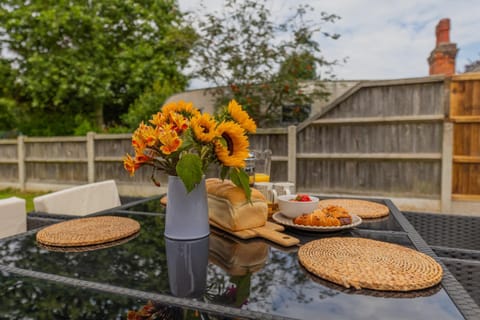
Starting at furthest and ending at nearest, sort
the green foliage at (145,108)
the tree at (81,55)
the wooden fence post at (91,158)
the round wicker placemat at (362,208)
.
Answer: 1. the tree at (81,55)
2. the green foliage at (145,108)
3. the wooden fence post at (91,158)
4. the round wicker placemat at (362,208)

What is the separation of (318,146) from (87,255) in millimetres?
3845

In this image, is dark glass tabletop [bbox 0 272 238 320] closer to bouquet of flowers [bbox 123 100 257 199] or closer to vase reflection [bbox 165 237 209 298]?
vase reflection [bbox 165 237 209 298]

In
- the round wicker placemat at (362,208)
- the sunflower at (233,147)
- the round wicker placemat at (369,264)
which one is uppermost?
the sunflower at (233,147)

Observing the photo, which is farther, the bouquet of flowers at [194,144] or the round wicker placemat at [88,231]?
the round wicker placemat at [88,231]

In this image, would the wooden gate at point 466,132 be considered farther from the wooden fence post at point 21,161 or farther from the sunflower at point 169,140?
the wooden fence post at point 21,161

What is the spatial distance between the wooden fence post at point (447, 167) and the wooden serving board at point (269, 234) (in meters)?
3.51

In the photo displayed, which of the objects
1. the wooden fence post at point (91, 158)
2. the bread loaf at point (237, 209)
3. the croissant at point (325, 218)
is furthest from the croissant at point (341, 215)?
the wooden fence post at point (91, 158)

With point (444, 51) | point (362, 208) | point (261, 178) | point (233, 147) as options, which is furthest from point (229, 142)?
point (444, 51)

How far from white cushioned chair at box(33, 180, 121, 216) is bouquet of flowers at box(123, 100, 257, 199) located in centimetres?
113

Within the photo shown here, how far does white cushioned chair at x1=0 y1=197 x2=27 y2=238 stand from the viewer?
1.66 metres

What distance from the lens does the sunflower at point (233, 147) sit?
3.36 ft

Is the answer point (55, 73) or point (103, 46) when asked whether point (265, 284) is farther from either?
point (103, 46)

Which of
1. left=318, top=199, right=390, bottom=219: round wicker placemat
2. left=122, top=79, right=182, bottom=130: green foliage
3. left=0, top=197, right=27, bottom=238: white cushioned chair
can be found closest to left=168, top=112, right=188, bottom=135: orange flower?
left=318, top=199, right=390, bottom=219: round wicker placemat

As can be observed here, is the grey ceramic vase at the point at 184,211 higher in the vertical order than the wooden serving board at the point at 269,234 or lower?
higher
